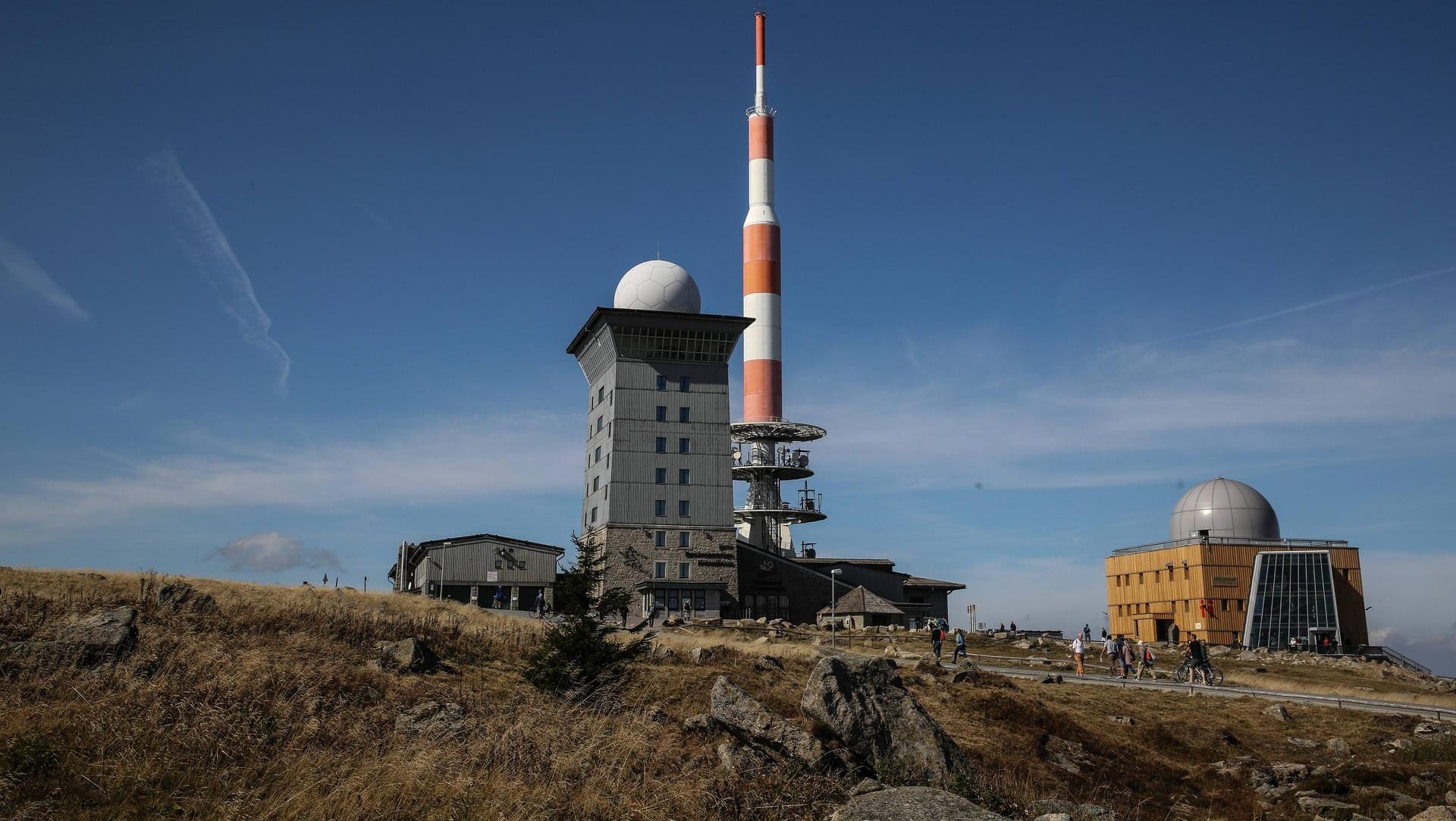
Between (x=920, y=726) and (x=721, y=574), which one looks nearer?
(x=920, y=726)

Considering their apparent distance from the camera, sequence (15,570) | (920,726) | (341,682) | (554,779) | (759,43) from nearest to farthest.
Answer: (554,779)
(920,726)
(341,682)
(15,570)
(759,43)

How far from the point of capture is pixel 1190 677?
38.7m

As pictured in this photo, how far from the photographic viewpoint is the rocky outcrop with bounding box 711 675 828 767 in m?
13.2

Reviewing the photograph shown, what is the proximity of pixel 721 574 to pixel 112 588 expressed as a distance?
41.4 meters

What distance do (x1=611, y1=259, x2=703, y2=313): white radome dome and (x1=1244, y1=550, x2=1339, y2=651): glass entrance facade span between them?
38433 mm

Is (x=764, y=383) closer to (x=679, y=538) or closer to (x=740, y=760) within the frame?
(x=679, y=538)

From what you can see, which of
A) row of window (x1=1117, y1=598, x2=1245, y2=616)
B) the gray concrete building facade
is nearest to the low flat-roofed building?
the gray concrete building facade

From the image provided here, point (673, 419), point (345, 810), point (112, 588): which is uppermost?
point (673, 419)

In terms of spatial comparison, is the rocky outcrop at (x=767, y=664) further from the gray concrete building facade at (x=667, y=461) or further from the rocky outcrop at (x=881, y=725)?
the gray concrete building facade at (x=667, y=461)

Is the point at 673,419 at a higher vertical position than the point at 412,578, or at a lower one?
higher

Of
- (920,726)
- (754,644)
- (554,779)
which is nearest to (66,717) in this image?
(554,779)

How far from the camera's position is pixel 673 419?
6806 centimetres

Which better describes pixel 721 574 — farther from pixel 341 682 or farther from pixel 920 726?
pixel 920 726

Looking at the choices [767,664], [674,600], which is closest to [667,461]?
[674,600]
